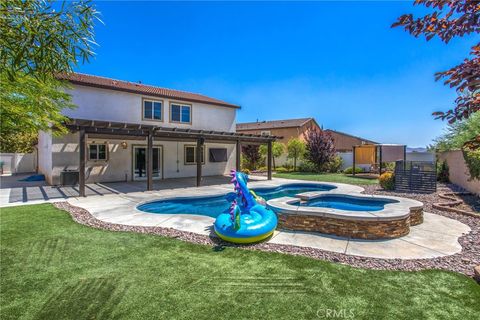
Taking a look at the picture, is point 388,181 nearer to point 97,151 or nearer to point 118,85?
point 97,151

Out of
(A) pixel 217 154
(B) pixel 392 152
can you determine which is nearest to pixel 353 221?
(A) pixel 217 154

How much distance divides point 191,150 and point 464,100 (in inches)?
865

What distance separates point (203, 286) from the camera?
4.54 meters

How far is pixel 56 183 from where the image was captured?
16453mm

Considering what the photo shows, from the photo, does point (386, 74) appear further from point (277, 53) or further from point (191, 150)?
point (191, 150)

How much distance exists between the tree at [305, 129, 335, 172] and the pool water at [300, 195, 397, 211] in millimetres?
17068

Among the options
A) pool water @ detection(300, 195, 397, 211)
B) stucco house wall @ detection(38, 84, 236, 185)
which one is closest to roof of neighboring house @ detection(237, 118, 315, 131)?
stucco house wall @ detection(38, 84, 236, 185)

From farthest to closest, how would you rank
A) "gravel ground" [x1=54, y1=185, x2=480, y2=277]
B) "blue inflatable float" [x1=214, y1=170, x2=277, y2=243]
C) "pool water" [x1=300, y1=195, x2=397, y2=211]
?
"pool water" [x1=300, y1=195, x2=397, y2=211]
"blue inflatable float" [x1=214, y1=170, x2=277, y2=243]
"gravel ground" [x1=54, y1=185, x2=480, y2=277]

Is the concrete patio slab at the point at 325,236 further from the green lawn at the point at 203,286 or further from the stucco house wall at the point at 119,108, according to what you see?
the stucco house wall at the point at 119,108

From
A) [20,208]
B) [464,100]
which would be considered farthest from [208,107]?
[464,100]

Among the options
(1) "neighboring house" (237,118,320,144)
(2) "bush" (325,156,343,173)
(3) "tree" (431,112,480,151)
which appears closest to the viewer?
(3) "tree" (431,112,480,151)

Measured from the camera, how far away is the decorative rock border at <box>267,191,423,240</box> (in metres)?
7.11

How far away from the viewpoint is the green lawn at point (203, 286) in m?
3.83

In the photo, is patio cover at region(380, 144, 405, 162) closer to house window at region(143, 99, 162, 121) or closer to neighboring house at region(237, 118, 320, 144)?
neighboring house at region(237, 118, 320, 144)
